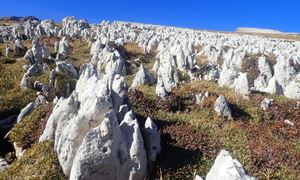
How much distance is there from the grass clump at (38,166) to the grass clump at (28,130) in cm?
180

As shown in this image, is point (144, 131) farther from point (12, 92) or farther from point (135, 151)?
point (12, 92)

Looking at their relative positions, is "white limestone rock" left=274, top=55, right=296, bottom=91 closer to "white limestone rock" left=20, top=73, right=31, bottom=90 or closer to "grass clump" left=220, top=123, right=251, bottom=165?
"grass clump" left=220, top=123, right=251, bottom=165

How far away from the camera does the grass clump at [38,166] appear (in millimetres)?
16359

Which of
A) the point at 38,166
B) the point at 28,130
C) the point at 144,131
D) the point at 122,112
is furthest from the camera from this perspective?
the point at 28,130

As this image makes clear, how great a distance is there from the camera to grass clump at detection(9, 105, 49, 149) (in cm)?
2023

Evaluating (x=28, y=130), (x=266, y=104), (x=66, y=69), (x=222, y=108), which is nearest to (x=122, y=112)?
(x=28, y=130)

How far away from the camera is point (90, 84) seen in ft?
66.7

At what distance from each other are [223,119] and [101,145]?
813 cm

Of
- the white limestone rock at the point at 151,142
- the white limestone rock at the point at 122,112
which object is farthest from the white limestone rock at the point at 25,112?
the white limestone rock at the point at 151,142

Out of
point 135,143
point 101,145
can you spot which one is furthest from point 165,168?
point 101,145

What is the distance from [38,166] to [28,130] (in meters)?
4.38

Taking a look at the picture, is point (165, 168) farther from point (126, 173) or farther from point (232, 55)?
point (232, 55)

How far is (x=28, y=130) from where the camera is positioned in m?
20.8

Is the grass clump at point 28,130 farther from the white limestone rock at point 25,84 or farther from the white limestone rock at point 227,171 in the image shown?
the white limestone rock at point 227,171
